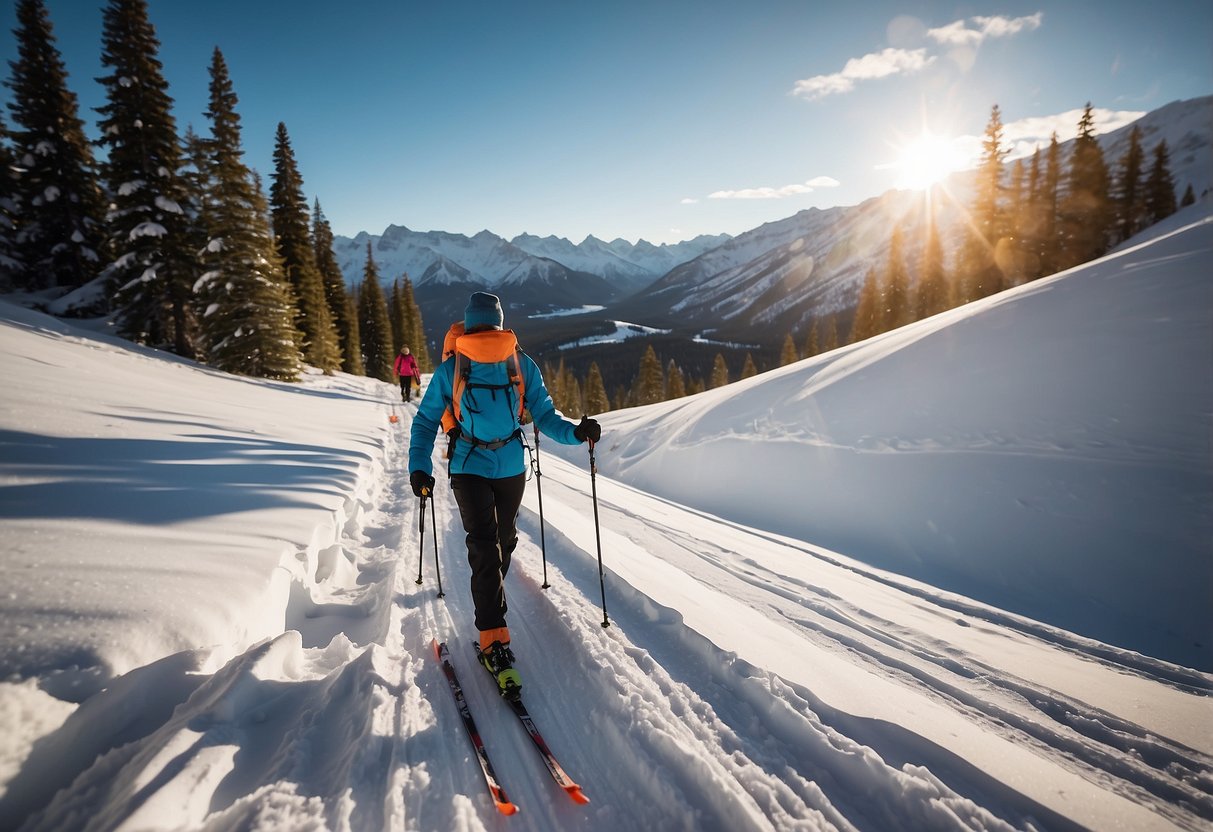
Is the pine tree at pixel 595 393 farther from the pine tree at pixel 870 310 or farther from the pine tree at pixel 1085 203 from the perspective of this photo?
the pine tree at pixel 1085 203

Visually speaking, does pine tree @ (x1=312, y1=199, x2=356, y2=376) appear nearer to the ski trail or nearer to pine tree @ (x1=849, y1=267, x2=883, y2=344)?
the ski trail

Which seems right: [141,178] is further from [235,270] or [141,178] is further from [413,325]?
[413,325]

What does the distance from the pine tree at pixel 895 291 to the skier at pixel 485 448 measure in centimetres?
4567

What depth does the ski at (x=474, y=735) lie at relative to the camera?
2.50 m

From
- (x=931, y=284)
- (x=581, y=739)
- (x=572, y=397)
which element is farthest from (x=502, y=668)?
(x=572, y=397)

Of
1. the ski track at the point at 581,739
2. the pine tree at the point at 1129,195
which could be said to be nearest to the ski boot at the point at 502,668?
the ski track at the point at 581,739

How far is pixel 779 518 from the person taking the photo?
352 inches

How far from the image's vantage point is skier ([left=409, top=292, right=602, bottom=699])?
3705 mm

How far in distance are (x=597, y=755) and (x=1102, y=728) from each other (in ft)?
10.9

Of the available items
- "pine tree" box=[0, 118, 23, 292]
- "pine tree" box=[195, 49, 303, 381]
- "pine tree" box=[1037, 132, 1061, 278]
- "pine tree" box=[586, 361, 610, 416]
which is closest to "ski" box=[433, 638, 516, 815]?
"pine tree" box=[195, 49, 303, 381]

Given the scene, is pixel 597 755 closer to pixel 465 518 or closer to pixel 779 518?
pixel 465 518

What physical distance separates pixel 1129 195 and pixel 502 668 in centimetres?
5403

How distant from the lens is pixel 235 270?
69.2ft

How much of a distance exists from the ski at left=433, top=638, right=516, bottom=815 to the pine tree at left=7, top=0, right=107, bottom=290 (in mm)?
30728
